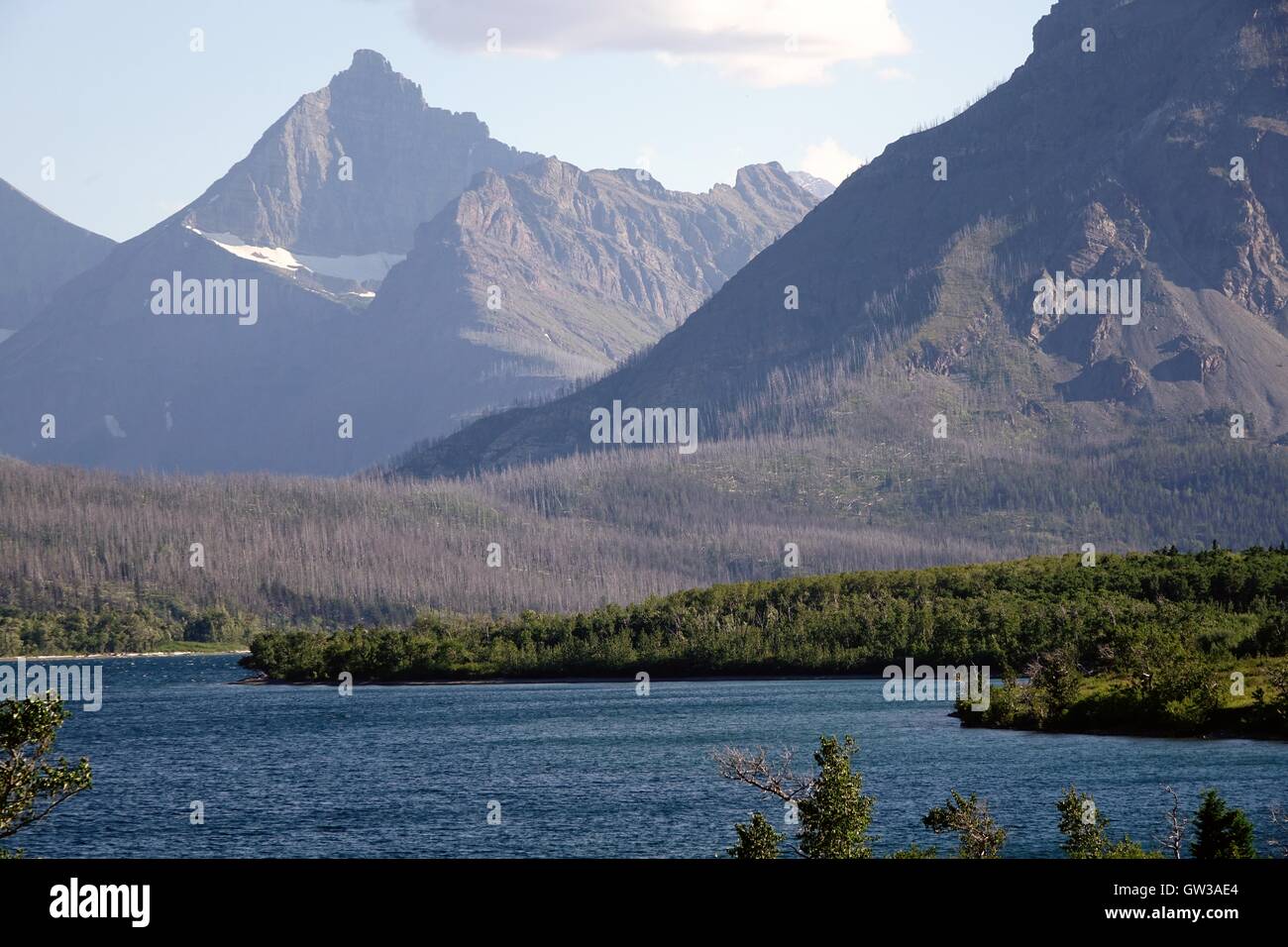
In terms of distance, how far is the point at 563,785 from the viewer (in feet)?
440

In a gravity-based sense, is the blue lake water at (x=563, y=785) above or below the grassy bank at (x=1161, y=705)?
below

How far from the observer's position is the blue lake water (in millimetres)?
104188

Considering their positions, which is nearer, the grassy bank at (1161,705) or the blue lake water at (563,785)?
the blue lake water at (563,785)

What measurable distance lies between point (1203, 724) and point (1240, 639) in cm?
5014

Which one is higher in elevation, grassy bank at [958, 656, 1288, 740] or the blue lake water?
grassy bank at [958, 656, 1288, 740]

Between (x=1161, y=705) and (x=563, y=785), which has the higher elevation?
(x=1161, y=705)

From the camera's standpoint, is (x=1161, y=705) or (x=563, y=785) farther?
(x=1161, y=705)

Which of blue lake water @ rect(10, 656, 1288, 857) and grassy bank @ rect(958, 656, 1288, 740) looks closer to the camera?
blue lake water @ rect(10, 656, 1288, 857)

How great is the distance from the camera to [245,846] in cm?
10500

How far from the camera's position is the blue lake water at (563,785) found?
104m

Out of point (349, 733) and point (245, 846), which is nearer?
point (245, 846)
